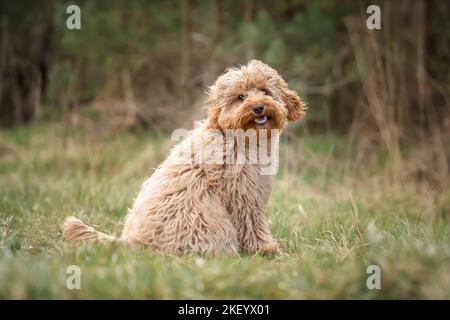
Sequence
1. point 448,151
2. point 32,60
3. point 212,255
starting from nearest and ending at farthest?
1. point 212,255
2. point 448,151
3. point 32,60

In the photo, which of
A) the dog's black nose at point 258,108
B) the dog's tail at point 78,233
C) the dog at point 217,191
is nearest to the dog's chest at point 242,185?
the dog at point 217,191

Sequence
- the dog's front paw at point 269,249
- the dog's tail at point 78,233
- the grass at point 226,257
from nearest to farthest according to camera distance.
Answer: the grass at point 226,257
the dog's tail at point 78,233
the dog's front paw at point 269,249

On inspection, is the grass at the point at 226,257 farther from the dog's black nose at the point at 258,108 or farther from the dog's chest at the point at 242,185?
the dog's black nose at the point at 258,108

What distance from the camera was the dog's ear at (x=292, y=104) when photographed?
17.0 feet

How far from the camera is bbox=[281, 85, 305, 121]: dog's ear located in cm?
518

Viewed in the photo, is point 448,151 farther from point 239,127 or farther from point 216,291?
point 216,291

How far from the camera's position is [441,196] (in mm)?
7473

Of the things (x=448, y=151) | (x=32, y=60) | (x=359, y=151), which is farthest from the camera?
(x=32, y=60)

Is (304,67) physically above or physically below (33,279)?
above

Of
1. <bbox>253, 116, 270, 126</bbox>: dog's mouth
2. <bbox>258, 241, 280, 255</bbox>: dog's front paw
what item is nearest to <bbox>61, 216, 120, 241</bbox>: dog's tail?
<bbox>258, 241, 280, 255</bbox>: dog's front paw
